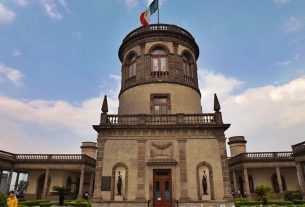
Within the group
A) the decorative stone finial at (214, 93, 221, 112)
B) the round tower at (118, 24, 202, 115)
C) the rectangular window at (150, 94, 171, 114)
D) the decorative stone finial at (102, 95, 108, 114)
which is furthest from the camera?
the round tower at (118, 24, 202, 115)

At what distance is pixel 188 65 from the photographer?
24.1 metres

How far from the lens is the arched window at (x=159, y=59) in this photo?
73.7 ft

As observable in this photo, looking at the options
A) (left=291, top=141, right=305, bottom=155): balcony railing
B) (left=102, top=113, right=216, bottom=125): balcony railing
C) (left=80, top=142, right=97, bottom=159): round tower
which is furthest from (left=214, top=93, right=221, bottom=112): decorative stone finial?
(left=80, top=142, right=97, bottom=159): round tower

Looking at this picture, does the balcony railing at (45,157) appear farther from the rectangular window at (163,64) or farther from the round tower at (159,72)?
the rectangular window at (163,64)

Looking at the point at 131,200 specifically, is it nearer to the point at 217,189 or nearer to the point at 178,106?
the point at 217,189

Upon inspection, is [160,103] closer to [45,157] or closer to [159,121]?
[159,121]

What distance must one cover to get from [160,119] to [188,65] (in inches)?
319

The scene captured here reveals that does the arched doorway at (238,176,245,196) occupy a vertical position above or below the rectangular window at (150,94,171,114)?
below

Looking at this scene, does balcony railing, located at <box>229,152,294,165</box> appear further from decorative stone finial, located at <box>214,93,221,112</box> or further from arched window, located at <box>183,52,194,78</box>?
decorative stone finial, located at <box>214,93,221,112</box>

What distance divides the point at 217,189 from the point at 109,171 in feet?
25.6

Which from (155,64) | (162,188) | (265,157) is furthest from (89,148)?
(265,157)

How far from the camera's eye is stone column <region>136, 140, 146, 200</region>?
54.5 ft

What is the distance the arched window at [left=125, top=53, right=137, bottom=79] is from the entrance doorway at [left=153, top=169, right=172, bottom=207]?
33.1ft

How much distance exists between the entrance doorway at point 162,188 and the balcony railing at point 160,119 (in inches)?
146
